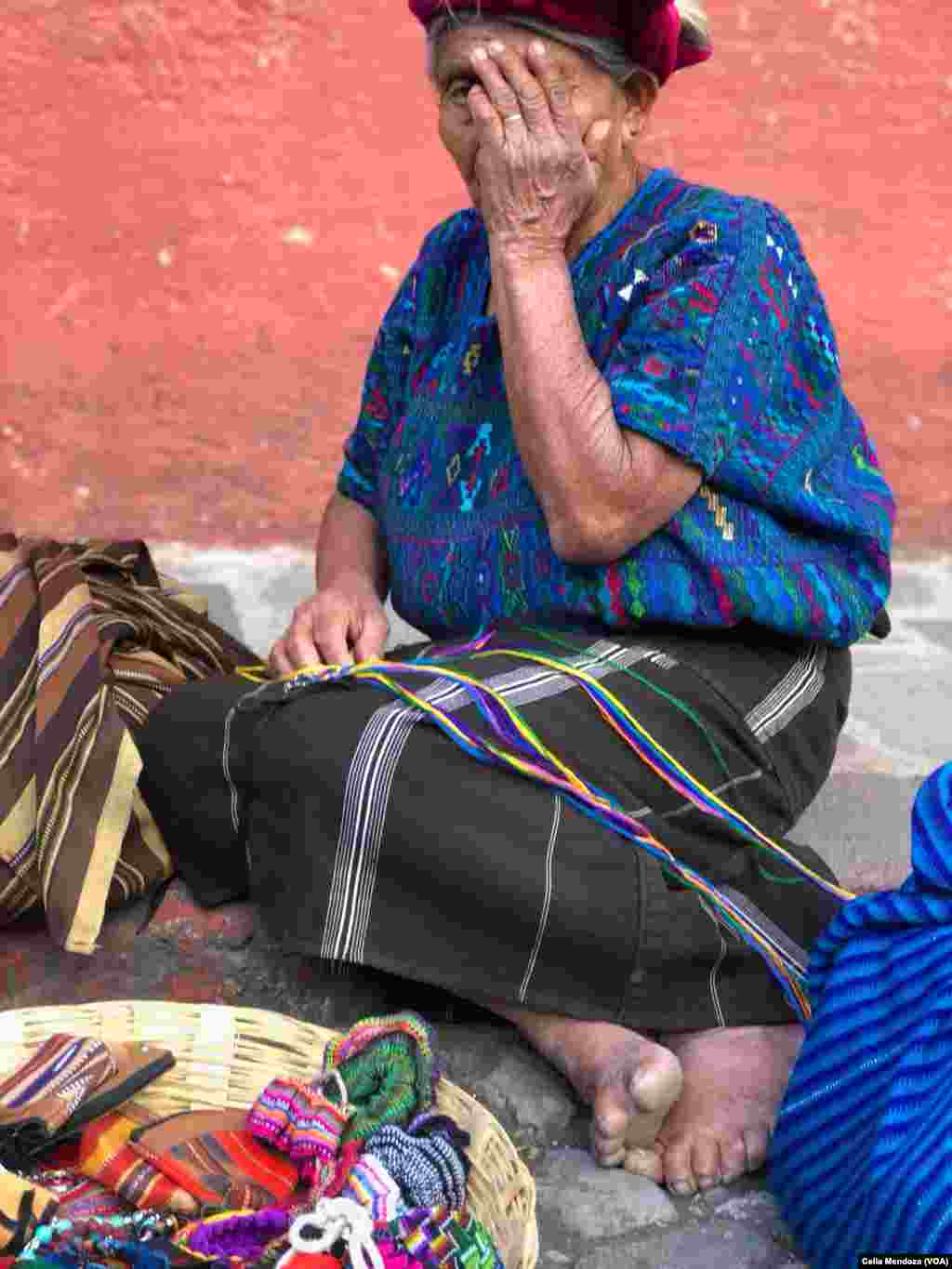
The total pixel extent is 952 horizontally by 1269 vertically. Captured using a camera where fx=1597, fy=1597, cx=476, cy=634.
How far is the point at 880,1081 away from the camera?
64.6 inches

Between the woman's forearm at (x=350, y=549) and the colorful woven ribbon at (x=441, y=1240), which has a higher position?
the woman's forearm at (x=350, y=549)

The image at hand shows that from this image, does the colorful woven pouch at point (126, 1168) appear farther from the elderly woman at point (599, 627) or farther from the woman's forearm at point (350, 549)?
the woman's forearm at point (350, 549)

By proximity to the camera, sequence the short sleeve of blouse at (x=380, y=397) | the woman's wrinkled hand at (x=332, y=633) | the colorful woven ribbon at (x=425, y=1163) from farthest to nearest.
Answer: the short sleeve of blouse at (x=380, y=397) → the woman's wrinkled hand at (x=332, y=633) → the colorful woven ribbon at (x=425, y=1163)

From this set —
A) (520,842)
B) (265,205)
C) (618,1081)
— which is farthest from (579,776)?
(265,205)

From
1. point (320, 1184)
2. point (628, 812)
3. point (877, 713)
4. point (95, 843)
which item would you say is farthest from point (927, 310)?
point (320, 1184)

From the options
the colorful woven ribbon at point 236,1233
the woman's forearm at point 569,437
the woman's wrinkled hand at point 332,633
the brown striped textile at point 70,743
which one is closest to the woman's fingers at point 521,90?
the woman's forearm at point 569,437

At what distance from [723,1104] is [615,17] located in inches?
56.6

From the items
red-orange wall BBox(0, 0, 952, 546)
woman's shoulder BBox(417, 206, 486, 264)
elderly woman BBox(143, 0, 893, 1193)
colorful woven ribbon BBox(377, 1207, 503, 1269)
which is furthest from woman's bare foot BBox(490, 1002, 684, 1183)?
red-orange wall BBox(0, 0, 952, 546)

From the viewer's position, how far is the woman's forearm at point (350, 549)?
276 cm

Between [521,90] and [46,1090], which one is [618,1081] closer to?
[46,1090]

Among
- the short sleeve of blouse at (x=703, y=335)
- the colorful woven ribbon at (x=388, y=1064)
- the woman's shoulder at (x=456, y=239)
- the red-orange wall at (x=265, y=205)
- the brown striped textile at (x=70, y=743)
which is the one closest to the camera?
the colorful woven ribbon at (x=388, y=1064)

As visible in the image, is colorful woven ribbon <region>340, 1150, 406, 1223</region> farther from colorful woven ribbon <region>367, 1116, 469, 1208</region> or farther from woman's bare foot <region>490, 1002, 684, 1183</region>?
woman's bare foot <region>490, 1002, 684, 1183</region>

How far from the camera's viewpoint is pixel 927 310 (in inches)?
169

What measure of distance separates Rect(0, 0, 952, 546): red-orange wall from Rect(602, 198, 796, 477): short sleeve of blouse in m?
1.99
